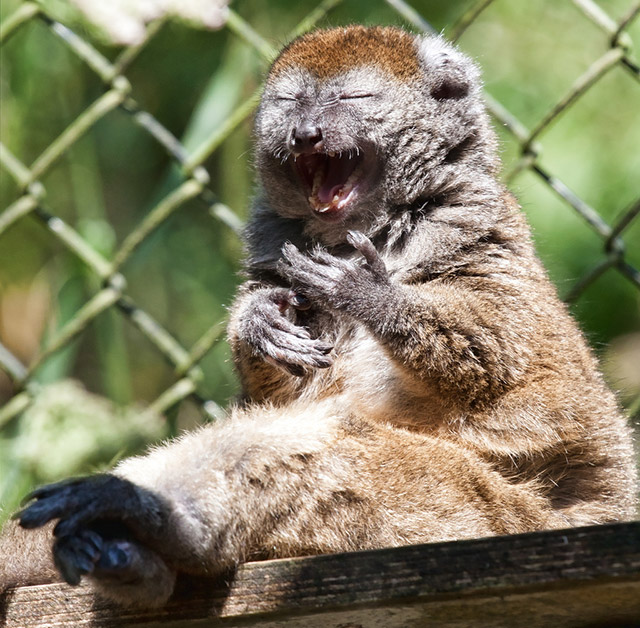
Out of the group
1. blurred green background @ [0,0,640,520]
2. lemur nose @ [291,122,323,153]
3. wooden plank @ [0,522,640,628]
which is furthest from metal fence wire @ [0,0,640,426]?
wooden plank @ [0,522,640,628]

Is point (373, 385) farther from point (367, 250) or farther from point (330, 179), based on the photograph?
point (330, 179)

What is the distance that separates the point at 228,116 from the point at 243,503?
3210 mm

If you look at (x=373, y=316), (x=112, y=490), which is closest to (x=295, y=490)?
(x=112, y=490)

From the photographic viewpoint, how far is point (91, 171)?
605cm

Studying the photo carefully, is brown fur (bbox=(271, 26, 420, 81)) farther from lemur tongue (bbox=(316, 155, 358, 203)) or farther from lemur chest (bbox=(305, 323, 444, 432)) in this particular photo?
lemur chest (bbox=(305, 323, 444, 432))

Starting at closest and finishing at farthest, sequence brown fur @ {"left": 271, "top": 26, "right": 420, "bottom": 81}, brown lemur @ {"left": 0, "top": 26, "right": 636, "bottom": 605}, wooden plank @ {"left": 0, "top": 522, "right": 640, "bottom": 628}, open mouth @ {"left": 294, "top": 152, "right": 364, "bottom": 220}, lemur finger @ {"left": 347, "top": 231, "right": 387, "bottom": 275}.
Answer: wooden plank @ {"left": 0, "top": 522, "right": 640, "bottom": 628}
brown lemur @ {"left": 0, "top": 26, "right": 636, "bottom": 605}
lemur finger @ {"left": 347, "top": 231, "right": 387, "bottom": 275}
open mouth @ {"left": 294, "top": 152, "right": 364, "bottom": 220}
brown fur @ {"left": 271, "top": 26, "right": 420, "bottom": 81}

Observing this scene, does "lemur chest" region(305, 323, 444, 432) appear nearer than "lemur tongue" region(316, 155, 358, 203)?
Yes

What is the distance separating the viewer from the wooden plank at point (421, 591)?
2.12 m

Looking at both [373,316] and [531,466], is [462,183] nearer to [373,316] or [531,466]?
[373,316]

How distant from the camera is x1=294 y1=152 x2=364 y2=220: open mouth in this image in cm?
340

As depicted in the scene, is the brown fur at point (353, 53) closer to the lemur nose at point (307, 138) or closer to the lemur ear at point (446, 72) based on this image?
the lemur ear at point (446, 72)

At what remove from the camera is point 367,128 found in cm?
348

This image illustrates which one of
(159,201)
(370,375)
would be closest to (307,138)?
(370,375)

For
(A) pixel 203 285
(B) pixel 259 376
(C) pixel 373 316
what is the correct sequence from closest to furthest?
(C) pixel 373 316, (B) pixel 259 376, (A) pixel 203 285
